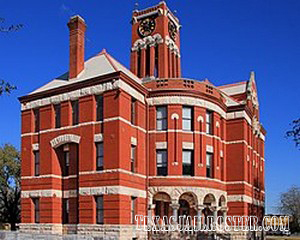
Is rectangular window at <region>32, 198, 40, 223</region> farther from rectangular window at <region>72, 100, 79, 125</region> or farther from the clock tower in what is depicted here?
the clock tower

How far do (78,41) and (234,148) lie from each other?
15228 mm

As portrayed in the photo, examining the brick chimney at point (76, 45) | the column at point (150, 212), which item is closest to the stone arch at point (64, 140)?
the brick chimney at point (76, 45)

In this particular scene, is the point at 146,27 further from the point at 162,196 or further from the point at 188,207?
the point at 188,207

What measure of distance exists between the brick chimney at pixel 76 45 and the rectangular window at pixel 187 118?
27.2ft

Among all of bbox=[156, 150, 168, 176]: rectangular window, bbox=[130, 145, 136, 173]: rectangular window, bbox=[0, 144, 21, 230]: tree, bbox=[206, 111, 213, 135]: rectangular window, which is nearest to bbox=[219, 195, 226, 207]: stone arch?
→ bbox=[206, 111, 213, 135]: rectangular window

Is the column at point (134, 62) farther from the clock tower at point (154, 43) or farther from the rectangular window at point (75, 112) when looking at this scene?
the rectangular window at point (75, 112)

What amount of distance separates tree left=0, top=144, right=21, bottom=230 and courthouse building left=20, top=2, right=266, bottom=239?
15989 mm

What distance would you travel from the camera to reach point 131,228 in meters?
29.6

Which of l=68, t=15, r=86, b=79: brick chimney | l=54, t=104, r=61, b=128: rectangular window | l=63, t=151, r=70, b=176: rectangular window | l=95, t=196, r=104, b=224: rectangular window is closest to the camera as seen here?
l=95, t=196, r=104, b=224: rectangular window

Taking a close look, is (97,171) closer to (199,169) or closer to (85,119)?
(85,119)

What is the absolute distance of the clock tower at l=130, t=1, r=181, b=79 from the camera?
140ft

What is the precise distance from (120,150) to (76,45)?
31.2 feet

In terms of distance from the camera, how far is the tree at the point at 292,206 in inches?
3295

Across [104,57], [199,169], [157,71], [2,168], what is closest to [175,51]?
[157,71]
